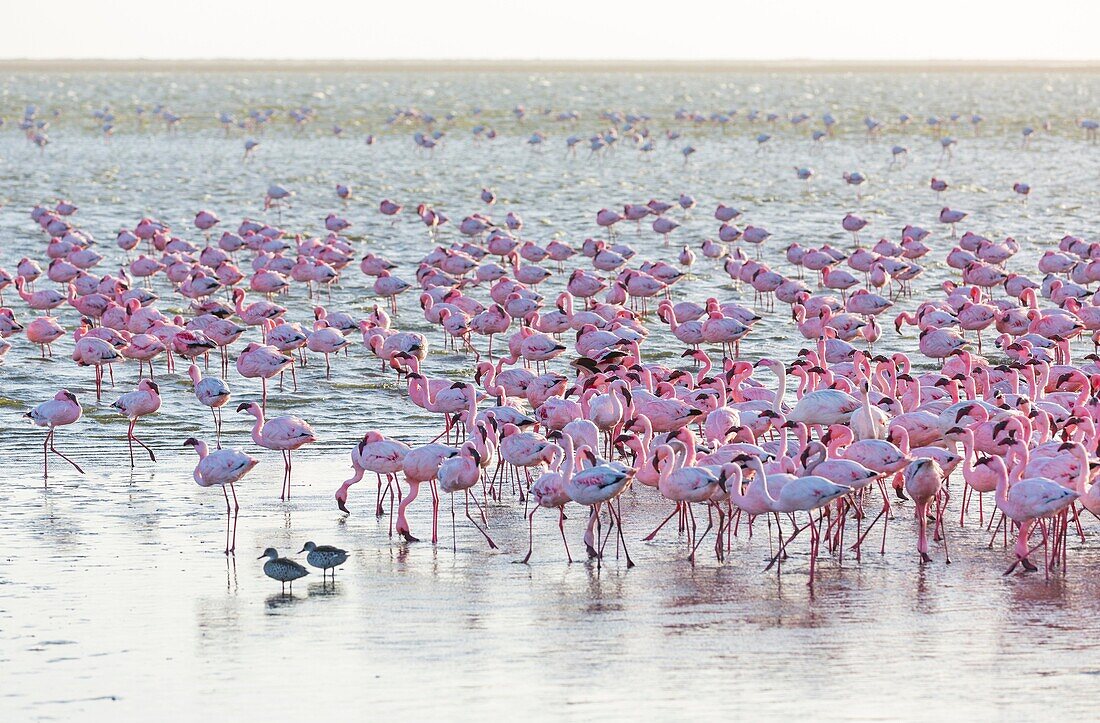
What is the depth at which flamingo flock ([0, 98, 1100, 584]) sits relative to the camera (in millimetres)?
12086

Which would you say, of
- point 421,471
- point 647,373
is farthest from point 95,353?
point 421,471

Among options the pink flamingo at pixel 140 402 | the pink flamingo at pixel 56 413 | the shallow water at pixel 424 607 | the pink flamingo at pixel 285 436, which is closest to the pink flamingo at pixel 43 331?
the shallow water at pixel 424 607

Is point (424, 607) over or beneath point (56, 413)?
beneath

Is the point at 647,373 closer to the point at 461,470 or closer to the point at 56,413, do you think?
the point at 461,470

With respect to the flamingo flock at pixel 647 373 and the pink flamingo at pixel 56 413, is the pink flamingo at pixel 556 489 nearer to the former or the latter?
the flamingo flock at pixel 647 373

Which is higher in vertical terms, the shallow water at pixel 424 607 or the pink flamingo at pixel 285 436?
the pink flamingo at pixel 285 436

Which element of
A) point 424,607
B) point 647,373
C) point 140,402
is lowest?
point 424,607

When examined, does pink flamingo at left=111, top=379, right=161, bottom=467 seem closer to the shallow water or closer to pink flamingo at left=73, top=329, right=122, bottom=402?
the shallow water

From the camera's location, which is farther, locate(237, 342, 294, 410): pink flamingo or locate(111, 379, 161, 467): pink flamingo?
locate(237, 342, 294, 410): pink flamingo

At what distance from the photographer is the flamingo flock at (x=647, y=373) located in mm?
12086

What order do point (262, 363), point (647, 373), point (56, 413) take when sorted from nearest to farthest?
point (56, 413), point (647, 373), point (262, 363)

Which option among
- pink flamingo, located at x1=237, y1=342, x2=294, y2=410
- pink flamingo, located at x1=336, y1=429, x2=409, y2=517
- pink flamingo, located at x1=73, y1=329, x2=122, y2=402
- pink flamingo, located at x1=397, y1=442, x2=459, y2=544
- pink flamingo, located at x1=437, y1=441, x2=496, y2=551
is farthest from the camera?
pink flamingo, located at x1=73, y1=329, x2=122, y2=402

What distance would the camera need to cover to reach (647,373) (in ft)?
50.3

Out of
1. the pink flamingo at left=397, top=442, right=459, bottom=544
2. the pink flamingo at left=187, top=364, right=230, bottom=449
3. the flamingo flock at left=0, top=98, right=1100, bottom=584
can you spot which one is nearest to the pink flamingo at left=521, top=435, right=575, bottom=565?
the flamingo flock at left=0, top=98, right=1100, bottom=584
